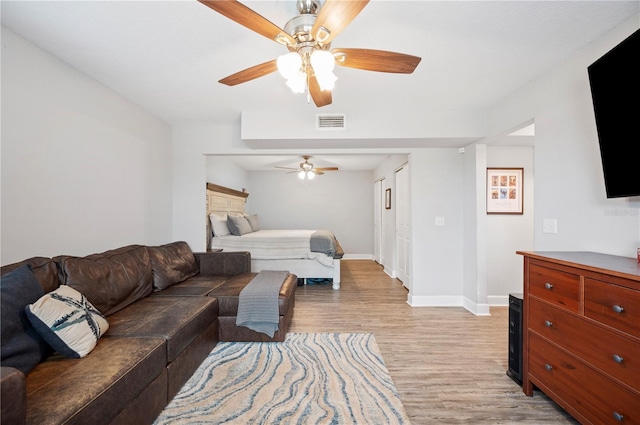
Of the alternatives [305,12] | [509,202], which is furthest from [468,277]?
[305,12]

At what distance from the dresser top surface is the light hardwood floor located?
98 cm

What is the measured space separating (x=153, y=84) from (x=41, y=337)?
84.2 inches

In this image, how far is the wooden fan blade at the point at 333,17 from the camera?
47.2 inches

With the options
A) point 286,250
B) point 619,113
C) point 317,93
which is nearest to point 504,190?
point 619,113

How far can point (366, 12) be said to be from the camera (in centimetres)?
165

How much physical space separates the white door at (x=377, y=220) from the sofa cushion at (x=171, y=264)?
4438mm

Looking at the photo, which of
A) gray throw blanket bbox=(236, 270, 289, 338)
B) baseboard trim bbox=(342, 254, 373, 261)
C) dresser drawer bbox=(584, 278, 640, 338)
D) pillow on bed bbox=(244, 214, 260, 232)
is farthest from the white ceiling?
baseboard trim bbox=(342, 254, 373, 261)

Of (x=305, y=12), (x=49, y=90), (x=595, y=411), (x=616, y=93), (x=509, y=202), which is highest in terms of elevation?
(x=305, y=12)

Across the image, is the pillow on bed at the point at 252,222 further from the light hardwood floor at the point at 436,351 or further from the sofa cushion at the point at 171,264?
the sofa cushion at the point at 171,264

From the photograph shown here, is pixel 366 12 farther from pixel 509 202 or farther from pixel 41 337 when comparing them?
pixel 509 202

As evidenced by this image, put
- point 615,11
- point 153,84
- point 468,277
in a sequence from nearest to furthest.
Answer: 1. point 615,11
2. point 153,84
3. point 468,277

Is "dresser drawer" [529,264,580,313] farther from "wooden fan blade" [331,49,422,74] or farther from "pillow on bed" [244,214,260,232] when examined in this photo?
"pillow on bed" [244,214,260,232]

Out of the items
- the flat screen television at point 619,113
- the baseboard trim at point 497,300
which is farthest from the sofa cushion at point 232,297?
the baseboard trim at point 497,300

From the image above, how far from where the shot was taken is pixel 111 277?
87.0 inches
